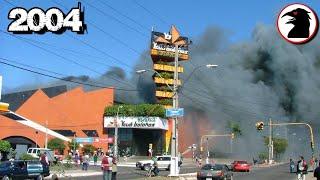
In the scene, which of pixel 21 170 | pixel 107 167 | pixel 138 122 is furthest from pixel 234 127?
pixel 107 167

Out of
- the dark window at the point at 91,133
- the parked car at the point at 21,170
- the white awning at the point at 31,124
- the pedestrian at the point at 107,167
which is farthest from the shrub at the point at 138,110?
the pedestrian at the point at 107,167

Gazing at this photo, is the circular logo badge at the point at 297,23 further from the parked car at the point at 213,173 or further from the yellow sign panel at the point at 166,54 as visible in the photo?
the yellow sign panel at the point at 166,54

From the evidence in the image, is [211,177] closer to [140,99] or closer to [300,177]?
[300,177]

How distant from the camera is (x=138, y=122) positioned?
357ft

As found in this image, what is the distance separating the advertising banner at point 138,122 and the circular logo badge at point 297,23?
102 metres

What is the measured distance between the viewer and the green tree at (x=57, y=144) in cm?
9819

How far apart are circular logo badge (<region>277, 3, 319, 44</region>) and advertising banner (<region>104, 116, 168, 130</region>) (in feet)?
334

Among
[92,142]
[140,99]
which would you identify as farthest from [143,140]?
[140,99]

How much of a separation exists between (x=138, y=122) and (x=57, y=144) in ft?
61.3

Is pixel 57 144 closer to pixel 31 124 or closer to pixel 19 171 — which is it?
pixel 31 124

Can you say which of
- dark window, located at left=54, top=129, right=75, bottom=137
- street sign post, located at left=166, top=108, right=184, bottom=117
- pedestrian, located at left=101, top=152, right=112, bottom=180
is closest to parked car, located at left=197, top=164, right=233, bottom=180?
street sign post, located at left=166, top=108, right=184, bottom=117

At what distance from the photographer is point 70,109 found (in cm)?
11012

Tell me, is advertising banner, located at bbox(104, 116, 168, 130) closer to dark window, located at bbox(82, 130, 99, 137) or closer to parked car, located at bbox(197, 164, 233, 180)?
dark window, located at bbox(82, 130, 99, 137)

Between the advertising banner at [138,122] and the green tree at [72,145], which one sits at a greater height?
the advertising banner at [138,122]
